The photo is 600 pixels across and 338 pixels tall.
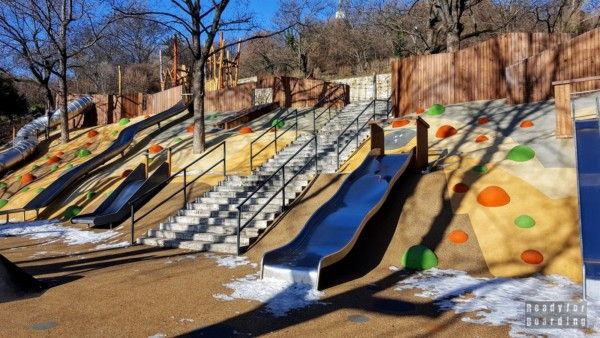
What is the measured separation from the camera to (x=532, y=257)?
776 cm

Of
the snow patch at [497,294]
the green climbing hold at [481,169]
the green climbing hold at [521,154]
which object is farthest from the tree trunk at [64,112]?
the snow patch at [497,294]

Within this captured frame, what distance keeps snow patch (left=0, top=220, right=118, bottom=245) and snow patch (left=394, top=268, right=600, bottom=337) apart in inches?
294

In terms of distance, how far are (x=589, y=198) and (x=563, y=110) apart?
162 inches

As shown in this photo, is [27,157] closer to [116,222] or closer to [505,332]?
[116,222]

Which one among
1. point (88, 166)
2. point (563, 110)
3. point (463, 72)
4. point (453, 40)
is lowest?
point (88, 166)

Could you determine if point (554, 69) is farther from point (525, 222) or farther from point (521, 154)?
point (525, 222)

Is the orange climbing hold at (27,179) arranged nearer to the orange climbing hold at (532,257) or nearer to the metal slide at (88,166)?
the metal slide at (88,166)

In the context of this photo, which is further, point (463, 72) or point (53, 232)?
point (463, 72)

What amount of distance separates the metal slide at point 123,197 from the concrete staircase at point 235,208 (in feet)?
6.71

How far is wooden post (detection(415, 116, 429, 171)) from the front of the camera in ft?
36.2

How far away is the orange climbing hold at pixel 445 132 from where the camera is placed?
46.4ft

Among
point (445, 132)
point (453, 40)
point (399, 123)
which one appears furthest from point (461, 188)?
point (453, 40)

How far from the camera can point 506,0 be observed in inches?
1617

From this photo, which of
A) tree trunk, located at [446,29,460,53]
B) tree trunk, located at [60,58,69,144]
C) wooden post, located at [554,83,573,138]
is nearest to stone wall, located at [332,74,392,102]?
A: tree trunk, located at [446,29,460,53]
